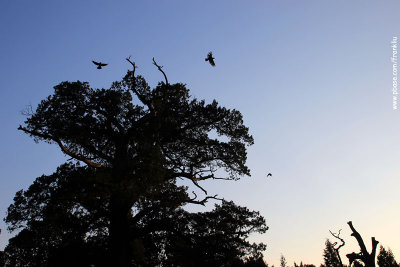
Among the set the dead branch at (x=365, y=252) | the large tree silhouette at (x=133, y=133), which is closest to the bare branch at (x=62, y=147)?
the large tree silhouette at (x=133, y=133)

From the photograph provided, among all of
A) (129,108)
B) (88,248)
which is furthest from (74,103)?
(88,248)

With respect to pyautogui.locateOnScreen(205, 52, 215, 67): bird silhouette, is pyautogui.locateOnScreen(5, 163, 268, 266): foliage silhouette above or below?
below

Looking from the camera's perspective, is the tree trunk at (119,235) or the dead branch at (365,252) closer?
the dead branch at (365,252)

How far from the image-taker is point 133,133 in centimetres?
1631

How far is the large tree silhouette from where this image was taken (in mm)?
15141

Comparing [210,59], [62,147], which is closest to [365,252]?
[210,59]

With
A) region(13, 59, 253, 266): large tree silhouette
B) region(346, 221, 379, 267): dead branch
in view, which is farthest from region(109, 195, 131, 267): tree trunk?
region(346, 221, 379, 267): dead branch

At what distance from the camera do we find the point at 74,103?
16.4m

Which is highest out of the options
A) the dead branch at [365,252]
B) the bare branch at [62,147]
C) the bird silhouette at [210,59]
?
the bird silhouette at [210,59]

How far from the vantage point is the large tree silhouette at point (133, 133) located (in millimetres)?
15141

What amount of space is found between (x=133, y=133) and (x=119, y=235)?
525 cm

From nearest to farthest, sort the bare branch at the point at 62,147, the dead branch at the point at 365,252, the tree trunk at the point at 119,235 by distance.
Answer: the dead branch at the point at 365,252, the tree trunk at the point at 119,235, the bare branch at the point at 62,147

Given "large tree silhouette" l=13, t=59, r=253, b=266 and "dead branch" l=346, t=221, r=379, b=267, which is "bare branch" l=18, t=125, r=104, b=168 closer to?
"large tree silhouette" l=13, t=59, r=253, b=266

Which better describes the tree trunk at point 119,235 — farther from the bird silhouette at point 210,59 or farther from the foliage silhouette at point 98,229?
the bird silhouette at point 210,59
